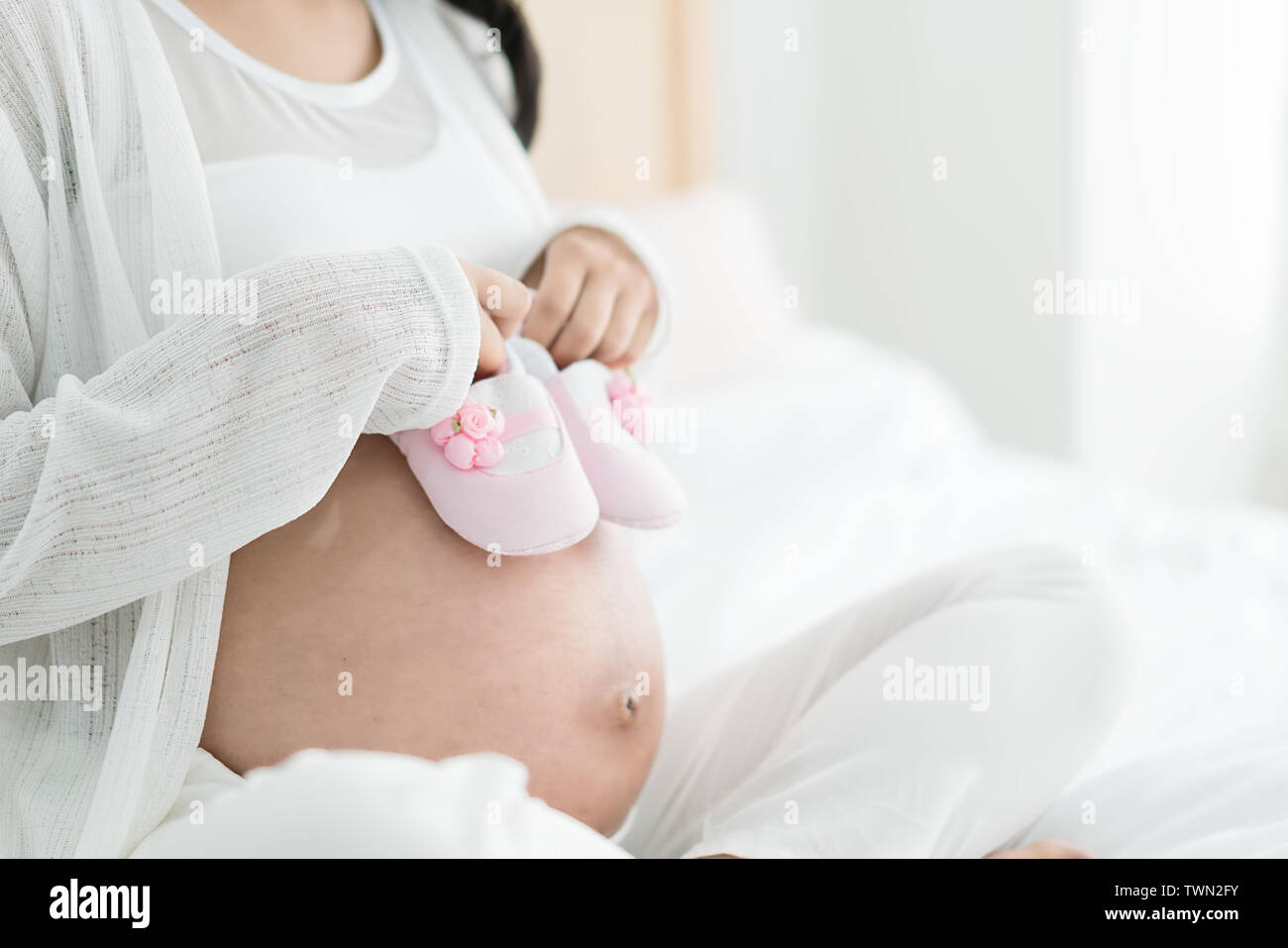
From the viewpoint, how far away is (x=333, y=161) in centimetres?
77

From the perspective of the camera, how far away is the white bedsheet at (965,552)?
2.49 ft

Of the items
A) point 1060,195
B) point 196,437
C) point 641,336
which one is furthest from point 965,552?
point 1060,195

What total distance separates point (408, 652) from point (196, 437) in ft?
0.57

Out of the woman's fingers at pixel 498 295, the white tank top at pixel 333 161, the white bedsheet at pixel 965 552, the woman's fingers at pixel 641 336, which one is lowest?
the white bedsheet at pixel 965 552

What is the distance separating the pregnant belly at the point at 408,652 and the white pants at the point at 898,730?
0.04 metres

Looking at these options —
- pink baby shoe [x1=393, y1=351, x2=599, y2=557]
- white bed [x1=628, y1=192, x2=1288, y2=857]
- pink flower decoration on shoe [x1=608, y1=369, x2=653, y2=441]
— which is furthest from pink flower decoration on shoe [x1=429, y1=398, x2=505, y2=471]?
white bed [x1=628, y1=192, x2=1288, y2=857]

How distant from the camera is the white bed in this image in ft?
2.51

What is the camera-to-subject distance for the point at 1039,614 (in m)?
0.73

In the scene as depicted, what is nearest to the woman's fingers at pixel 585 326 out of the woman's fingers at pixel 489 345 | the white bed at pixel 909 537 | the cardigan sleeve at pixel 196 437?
the woman's fingers at pixel 489 345

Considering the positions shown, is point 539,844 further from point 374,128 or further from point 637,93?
point 637,93

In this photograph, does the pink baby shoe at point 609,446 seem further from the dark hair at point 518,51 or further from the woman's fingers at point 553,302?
the dark hair at point 518,51

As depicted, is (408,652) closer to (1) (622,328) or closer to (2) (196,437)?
(2) (196,437)

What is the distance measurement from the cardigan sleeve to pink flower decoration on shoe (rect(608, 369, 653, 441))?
21cm
